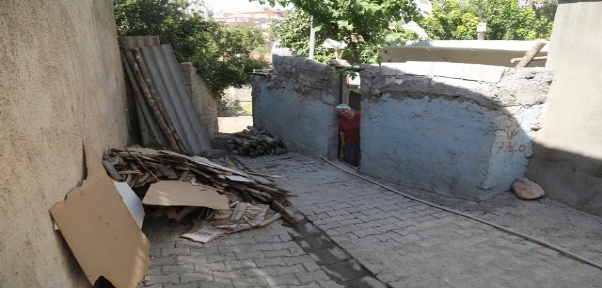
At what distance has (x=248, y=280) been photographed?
364 cm

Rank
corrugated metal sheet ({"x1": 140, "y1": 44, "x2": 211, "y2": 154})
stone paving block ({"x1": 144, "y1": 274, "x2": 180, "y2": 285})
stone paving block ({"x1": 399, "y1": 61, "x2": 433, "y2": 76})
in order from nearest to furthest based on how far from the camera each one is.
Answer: stone paving block ({"x1": 144, "y1": 274, "x2": 180, "y2": 285}), stone paving block ({"x1": 399, "y1": 61, "x2": 433, "y2": 76}), corrugated metal sheet ({"x1": 140, "y1": 44, "x2": 211, "y2": 154})

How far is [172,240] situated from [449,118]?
13.4ft

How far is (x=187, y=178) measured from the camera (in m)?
5.05

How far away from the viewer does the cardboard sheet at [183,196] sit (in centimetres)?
438

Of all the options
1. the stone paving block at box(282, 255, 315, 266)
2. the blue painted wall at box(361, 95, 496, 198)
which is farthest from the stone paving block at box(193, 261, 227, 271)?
the blue painted wall at box(361, 95, 496, 198)

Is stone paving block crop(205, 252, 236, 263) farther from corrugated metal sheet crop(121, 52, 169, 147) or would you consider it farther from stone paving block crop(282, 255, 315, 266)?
corrugated metal sheet crop(121, 52, 169, 147)

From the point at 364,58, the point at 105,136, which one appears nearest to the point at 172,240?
the point at 105,136

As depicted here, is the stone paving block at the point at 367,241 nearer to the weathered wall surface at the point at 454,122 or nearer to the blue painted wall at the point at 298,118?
the weathered wall surface at the point at 454,122

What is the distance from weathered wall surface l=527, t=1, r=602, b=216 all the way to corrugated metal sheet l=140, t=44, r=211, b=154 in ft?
19.9

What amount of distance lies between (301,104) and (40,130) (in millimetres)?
6349

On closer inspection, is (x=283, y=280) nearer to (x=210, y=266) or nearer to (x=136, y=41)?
(x=210, y=266)

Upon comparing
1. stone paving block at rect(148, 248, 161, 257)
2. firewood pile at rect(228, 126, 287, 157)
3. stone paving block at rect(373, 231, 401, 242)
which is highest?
stone paving block at rect(148, 248, 161, 257)

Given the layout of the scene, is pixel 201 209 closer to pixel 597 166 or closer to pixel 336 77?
pixel 336 77

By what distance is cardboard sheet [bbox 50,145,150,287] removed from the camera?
9.68 ft
